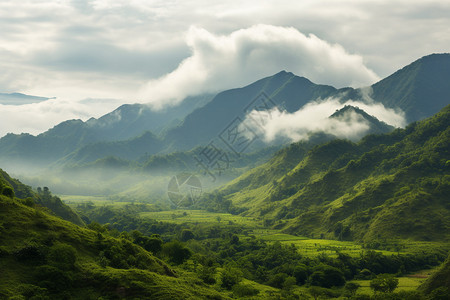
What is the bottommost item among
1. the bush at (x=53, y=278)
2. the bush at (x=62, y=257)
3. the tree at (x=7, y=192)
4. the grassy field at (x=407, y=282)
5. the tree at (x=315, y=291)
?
the tree at (x=315, y=291)

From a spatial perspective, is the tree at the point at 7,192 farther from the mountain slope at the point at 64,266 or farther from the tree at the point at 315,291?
the tree at the point at 315,291

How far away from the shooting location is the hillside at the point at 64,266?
7725cm

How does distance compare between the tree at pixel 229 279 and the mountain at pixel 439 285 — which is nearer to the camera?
the mountain at pixel 439 285

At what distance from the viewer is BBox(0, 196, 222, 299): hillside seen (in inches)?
3041

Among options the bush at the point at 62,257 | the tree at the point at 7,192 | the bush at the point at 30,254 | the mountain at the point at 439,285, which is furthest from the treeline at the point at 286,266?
the bush at the point at 30,254

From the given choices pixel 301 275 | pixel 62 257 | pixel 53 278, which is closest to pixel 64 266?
pixel 62 257

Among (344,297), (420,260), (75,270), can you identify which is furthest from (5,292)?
(420,260)

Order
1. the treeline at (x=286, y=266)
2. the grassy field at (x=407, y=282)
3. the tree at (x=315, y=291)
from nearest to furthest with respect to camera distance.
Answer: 1. the treeline at (x=286, y=266)
2. the tree at (x=315, y=291)
3. the grassy field at (x=407, y=282)

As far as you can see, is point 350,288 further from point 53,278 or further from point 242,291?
point 53,278

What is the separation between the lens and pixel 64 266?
8188 centimetres

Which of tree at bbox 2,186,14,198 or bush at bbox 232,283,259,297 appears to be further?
bush at bbox 232,283,259,297

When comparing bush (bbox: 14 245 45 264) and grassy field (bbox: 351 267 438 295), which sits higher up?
bush (bbox: 14 245 45 264)

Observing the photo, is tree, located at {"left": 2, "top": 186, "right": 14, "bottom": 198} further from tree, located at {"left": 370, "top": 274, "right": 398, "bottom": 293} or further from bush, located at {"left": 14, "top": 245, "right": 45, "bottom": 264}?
tree, located at {"left": 370, "top": 274, "right": 398, "bottom": 293}

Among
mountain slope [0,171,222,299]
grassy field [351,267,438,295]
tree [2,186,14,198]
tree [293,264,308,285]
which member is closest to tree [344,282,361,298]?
grassy field [351,267,438,295]
